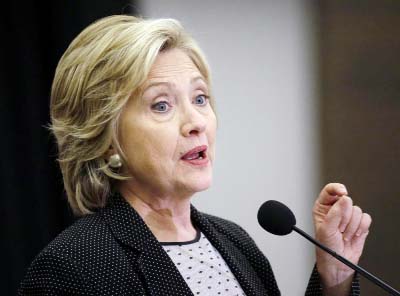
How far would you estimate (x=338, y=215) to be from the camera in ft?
4.50

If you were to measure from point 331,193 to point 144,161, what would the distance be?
0.36 meters

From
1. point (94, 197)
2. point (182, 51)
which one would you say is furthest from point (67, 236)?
point (182, 51)

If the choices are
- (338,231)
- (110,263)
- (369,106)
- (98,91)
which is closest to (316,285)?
(338,231)

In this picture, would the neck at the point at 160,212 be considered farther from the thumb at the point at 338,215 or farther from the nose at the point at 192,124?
the thumb at the point at 338,215

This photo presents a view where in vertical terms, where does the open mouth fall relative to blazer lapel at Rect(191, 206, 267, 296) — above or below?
above

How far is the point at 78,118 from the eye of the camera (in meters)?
1.35

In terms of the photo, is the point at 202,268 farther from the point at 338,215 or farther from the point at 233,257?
the point at 338,215

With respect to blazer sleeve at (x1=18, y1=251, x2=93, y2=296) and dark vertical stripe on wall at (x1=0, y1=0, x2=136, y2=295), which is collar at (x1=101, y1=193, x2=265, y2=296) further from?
dark vertical stripe on wall at (x1=0, y1=0, x2=136, y2=295)

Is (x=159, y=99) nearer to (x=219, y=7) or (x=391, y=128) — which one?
(x=219, y=7)

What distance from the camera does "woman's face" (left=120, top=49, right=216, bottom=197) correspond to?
1.31m

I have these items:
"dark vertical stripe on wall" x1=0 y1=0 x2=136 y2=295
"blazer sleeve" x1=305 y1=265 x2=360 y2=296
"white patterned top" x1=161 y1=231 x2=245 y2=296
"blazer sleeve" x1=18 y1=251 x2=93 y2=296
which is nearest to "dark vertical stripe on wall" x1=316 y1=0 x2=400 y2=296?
"dark vertical stripe on wall" x1=0 y1=0 x2=136 y2=295

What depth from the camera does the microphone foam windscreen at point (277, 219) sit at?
1.28m

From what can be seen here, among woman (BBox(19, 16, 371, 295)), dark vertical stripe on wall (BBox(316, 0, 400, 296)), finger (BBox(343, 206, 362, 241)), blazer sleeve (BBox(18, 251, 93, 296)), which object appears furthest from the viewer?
dark vertical stripe on wall (BBox(316, 0, 400, 296))

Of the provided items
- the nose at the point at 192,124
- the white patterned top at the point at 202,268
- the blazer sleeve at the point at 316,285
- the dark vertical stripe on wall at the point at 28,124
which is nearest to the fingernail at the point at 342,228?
the blazer sleeve at the point at 316,285
